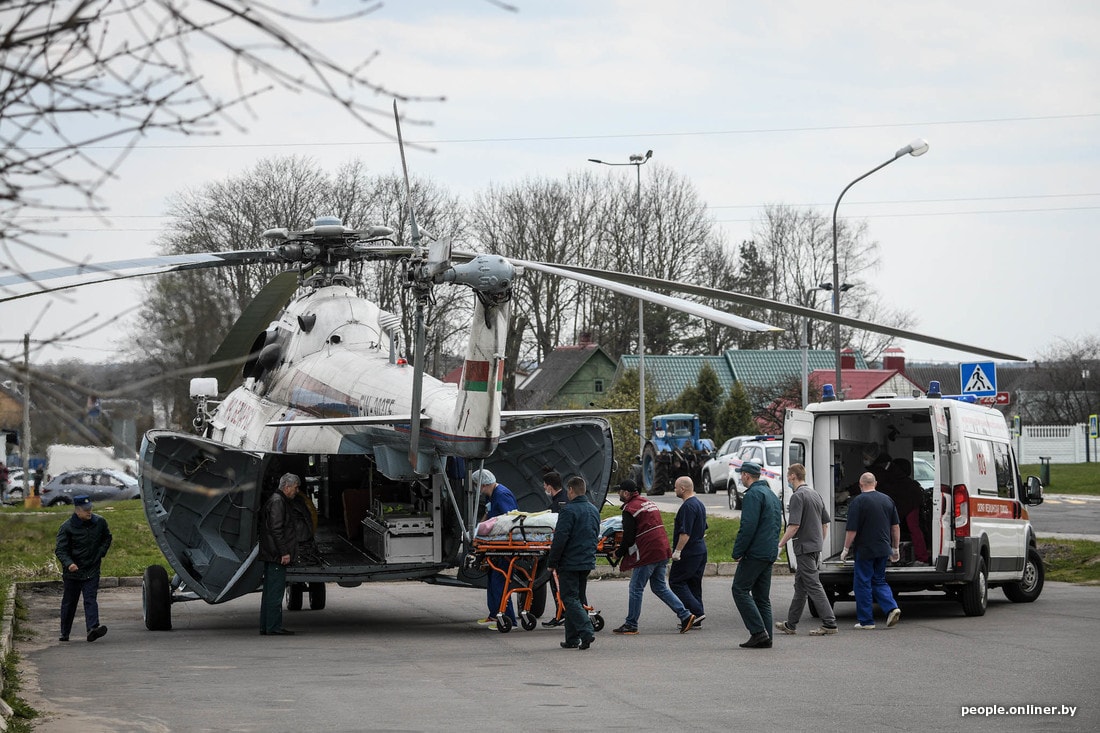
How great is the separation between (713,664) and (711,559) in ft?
38.9

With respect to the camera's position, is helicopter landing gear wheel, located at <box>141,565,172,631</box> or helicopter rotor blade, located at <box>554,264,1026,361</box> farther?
helicopter landing gear wheel, located at <box>141,565,172,631</box>

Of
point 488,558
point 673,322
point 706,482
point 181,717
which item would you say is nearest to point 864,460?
point 488,558

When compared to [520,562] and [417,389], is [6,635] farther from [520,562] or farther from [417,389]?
[520,562]

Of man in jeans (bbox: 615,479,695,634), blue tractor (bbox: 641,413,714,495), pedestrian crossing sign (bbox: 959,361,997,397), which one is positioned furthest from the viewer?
blue tractor (bbox: 641,413,714,495)

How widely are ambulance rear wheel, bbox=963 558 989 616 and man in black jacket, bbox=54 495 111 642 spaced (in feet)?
30.3

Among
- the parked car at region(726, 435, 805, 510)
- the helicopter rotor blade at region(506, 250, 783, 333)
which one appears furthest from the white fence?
the helicopter rotor blade at region(506, 250, 783, 333)

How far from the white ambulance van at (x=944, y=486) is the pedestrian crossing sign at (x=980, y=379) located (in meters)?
3.75

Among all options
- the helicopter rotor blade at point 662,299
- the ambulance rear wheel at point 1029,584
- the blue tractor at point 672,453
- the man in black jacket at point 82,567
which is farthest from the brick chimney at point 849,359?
the helicopter rotor blade at point 662,299

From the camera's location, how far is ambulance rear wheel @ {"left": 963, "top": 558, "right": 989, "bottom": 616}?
14938 mm

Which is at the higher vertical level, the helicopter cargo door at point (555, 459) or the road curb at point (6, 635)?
the helicopter cargo door at point (555, 459)

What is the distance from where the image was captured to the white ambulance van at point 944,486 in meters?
14.6

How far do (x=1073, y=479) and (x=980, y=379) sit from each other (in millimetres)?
23830

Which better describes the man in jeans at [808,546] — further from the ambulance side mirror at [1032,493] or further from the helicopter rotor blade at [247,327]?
the helicopter rotor blade at [247,327]

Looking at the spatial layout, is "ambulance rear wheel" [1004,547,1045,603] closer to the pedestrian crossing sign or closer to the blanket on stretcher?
the pedestrian crossing sign
